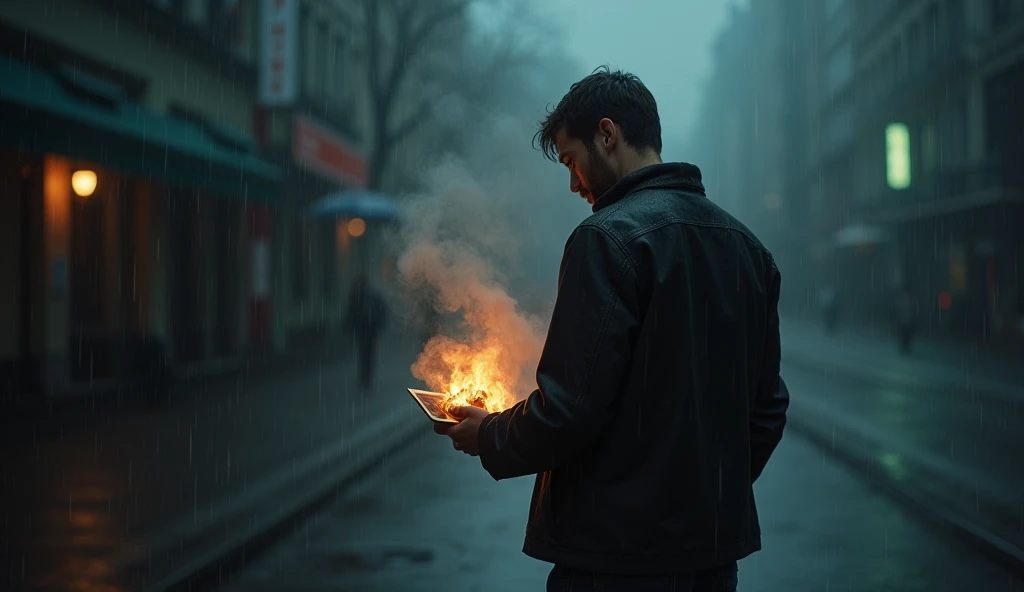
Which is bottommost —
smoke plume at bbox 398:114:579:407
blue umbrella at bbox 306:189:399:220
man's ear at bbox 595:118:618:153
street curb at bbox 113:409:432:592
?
street curb at bbox 113:409:432:592

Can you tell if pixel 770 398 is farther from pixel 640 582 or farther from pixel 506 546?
pixel 506 546

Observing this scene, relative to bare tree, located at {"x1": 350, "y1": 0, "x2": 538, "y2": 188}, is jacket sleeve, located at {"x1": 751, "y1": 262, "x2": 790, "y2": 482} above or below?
below

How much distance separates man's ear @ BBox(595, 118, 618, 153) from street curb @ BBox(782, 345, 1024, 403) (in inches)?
593

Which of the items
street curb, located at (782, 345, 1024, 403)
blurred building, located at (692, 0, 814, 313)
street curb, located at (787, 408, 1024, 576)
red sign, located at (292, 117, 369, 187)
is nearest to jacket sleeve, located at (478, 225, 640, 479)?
street curb, located at (787, 408, 1024, 576)

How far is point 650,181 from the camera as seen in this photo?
7.73ft

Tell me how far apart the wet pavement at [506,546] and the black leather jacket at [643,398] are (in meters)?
4.01

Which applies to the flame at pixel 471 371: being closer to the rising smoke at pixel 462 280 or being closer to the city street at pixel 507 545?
the rising smoke at pixel 462 280

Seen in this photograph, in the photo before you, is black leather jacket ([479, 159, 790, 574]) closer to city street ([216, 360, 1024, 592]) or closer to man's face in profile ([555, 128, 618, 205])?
man's face in profile ([555, 128, 618, 205])

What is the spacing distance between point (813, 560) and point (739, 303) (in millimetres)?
4912

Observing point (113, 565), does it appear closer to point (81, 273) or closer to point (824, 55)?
point (81, 273)

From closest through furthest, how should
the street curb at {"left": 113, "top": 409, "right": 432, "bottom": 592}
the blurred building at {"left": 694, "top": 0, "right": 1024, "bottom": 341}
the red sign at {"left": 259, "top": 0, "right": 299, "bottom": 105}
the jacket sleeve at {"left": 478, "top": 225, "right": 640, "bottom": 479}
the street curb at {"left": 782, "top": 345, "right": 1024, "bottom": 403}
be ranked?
the jacket sleeve at {"left": 478, "top": 225, "right": 640, "bottom": 479}
the street curb at {"left": 113, "top": 409, "right": 432, "bottom": 592}
the street curb at {"left": 782, "top": 345, "right": 1024, "bottom": 403}
the red sign at {"left": 259, "top": 0, "right": 299, "bottom": 105}
the blurred building at {"left": 694, "top": 0, "right": 1024, "bottom": 341}

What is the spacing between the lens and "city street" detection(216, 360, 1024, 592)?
6.23m

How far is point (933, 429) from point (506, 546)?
7574mm

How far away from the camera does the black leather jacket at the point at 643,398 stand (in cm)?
214
